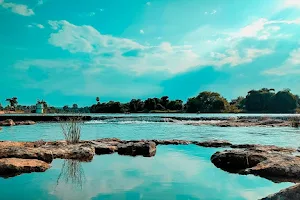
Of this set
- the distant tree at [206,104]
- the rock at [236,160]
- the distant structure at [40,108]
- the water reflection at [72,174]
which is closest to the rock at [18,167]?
the water reflection at [72,174]

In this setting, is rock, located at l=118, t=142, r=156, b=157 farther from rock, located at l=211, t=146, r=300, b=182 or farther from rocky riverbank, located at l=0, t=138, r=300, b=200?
rock, located at l=211, t=146, r=300, b=182

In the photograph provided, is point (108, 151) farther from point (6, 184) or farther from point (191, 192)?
point (191, 192)

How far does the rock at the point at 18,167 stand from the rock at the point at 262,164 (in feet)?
17.2

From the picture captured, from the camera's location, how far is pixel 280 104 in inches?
4833

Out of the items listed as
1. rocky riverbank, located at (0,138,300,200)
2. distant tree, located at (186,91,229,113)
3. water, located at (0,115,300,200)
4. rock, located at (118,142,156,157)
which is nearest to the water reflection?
water, located at (0,115,300,200)

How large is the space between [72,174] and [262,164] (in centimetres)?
512

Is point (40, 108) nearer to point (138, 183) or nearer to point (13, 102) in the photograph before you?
point (13, 102)

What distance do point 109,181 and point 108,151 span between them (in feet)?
16.8

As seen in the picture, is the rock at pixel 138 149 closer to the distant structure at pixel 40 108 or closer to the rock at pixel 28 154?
the rock at pixel 28 154

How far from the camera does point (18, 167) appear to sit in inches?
326

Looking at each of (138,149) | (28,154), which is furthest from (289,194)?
(138,149)

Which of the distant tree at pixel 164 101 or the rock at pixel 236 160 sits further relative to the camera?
the distant tree at pixel 164 101

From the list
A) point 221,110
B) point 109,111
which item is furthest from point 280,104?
point 109,111

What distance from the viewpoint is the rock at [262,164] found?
25.2 feet
